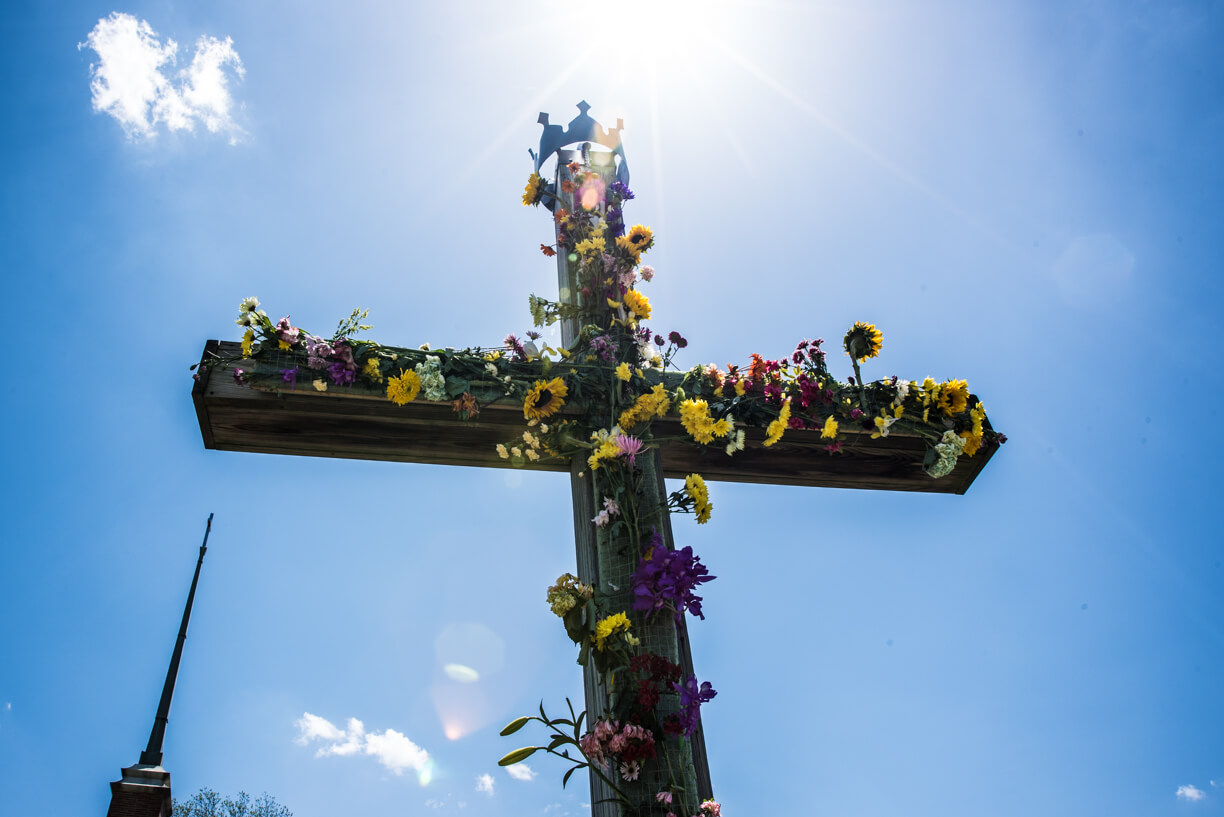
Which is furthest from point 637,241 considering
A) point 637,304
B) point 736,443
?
point 736,443

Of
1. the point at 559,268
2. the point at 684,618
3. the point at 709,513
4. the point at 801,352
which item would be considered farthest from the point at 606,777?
the point at 559,268

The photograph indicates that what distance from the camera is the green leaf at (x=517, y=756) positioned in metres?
1.95

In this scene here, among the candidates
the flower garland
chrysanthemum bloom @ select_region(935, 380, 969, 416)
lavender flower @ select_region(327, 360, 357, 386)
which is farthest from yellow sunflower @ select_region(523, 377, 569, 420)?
chrysanthemum bloom @ select_region(935, 380, 969, 416)

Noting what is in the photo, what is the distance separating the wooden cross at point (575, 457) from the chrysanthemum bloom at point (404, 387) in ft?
0.14

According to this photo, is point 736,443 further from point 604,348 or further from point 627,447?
point 604,348

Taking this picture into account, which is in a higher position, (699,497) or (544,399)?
(544,399)

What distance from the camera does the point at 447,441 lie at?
263cm

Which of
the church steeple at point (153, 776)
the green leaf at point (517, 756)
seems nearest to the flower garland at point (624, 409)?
the green leaf at point (517, 756)

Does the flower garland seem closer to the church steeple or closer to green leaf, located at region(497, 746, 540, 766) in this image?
green leaf, located at region(497, 746, 540, 766)

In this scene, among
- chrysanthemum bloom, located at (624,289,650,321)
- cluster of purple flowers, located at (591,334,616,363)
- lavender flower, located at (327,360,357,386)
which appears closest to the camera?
lavender flower, located at (327,360,357,386)

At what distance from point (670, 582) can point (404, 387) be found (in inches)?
39.0

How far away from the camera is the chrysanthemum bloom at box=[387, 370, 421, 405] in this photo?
7.91ft

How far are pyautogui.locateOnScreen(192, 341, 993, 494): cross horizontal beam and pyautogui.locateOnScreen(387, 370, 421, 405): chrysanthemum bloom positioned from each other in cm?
4

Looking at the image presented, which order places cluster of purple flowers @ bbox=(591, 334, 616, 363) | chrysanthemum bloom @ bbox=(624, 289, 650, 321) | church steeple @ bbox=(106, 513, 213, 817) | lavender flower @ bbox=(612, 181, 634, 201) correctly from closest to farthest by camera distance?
cluster of purple flowers @ bbox=(591, 334, 616, 363), chrysanthemum bloom @ bbox=(624, 289, 650, 321), lavender flower @ bbox=(612, 181, 634, 201), church steeple @ bbox=(106, 513, 213, 817)
